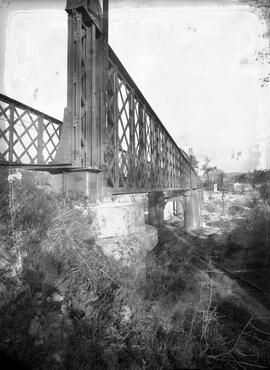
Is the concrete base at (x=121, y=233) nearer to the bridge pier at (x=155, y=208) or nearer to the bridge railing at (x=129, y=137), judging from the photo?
the bridge railing at (x=129, y=137)

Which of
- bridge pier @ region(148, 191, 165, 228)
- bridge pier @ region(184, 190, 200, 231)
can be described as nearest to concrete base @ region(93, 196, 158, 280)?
bridge pier @ region(148, 191, 165, 228)

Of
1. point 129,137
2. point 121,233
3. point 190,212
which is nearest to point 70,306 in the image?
point 121,233

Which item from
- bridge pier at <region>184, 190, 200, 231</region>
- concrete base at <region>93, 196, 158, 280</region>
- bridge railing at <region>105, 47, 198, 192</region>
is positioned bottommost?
bridge pier at <region>184, 190, 200, 231</region>

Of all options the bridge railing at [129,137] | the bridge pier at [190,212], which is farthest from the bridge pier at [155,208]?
the bridge railing at [129,137]

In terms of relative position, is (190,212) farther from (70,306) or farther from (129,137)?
(70,306)

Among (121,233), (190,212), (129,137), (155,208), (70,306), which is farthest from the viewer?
(190,212)

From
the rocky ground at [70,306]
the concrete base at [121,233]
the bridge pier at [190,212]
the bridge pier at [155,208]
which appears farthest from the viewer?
the bridge pier at [190,212]

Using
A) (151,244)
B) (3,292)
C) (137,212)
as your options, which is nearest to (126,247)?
(137,212)

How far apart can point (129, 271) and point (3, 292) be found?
2.35m

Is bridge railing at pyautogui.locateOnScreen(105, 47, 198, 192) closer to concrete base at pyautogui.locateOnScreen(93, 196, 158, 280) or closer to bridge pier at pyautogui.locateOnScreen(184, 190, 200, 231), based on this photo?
concrete base at pyautogui.locateOnScreen(93, 196, 158, 280)

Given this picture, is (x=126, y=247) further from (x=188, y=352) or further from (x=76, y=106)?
(x=76, y=106)

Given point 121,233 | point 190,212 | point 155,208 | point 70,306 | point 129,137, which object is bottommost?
point 190,212

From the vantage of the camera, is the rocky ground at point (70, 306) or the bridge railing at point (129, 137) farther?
the bridge railing at point (129, 137)

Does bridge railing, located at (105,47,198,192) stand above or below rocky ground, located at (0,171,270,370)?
above
